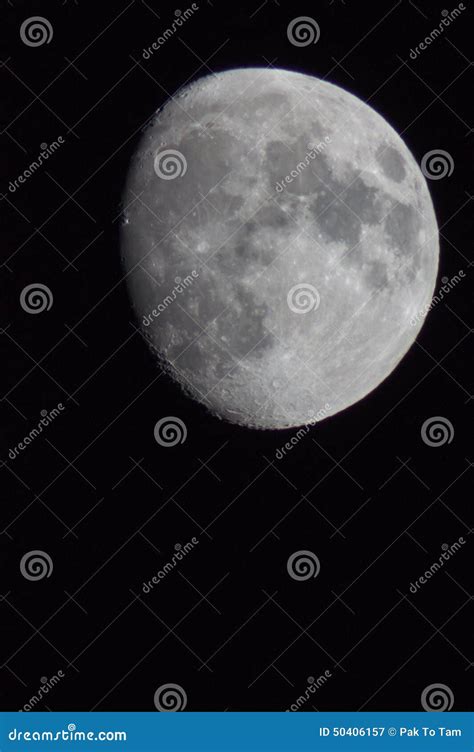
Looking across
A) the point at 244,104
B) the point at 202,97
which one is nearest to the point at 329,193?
the point at 244,104

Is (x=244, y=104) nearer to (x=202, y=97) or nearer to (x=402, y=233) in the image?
(x=202, y=97)

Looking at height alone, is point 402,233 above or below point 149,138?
above

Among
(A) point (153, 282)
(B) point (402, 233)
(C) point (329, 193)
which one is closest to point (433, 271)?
(B) point (402, 233)

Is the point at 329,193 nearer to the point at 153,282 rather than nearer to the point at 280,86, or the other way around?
the point at 280,86

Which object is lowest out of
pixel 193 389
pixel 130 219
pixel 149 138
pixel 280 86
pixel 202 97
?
pixel 193 389

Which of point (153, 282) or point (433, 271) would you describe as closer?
point (153, 282)

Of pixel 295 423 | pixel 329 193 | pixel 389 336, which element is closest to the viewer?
pixel 329 193

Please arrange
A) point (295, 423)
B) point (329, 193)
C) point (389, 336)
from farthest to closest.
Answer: point (295, 423)
point (389, 336)
point (329, 193)
